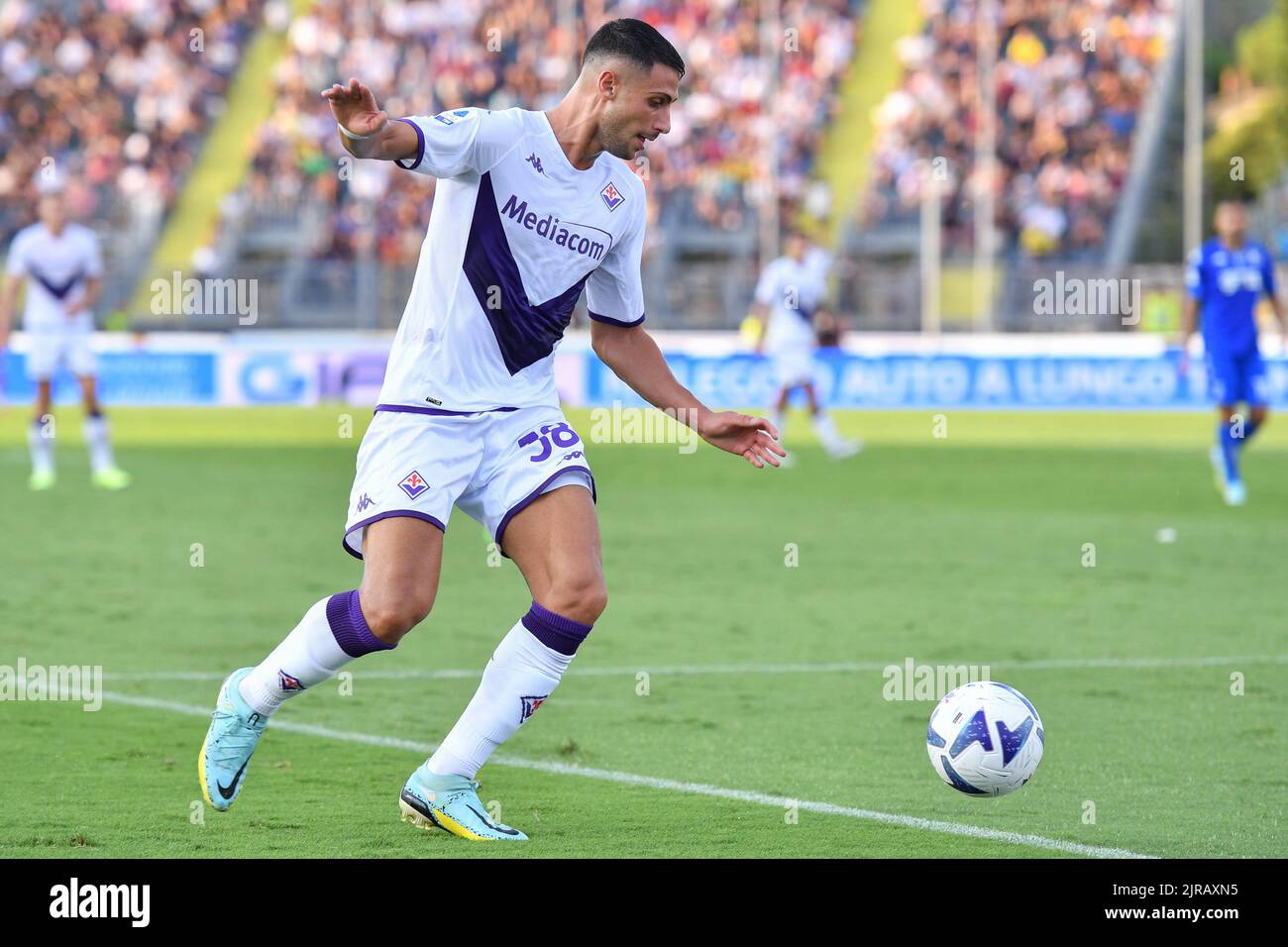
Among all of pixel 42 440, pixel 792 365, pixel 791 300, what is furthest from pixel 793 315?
pixel 42 440

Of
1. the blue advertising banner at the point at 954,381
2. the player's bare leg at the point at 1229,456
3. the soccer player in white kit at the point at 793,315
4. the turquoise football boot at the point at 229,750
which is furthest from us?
the blue advertising banner at the point at 954,381

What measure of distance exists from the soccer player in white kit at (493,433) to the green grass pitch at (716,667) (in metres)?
0.38

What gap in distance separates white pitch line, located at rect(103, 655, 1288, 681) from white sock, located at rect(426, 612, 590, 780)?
9.86 feet

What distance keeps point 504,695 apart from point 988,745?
4.77 feet

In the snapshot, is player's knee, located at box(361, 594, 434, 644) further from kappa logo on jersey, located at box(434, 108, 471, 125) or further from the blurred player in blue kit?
the blurred player in blue kit

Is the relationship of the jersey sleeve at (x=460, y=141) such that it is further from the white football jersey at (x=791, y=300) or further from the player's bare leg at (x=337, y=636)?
the white football jersey at (x=791, y=300)

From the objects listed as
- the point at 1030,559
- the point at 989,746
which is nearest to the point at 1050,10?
the point at 1030,559

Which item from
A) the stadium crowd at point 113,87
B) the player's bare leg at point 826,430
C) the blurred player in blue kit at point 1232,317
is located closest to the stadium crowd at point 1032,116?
the player's bare leg at point 826,430

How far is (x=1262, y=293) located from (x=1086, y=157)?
1772 centimetres

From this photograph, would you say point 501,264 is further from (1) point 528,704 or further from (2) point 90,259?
(2) point 90,259

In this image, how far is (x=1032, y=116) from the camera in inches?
1391

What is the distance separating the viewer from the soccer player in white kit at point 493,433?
5.63 meters

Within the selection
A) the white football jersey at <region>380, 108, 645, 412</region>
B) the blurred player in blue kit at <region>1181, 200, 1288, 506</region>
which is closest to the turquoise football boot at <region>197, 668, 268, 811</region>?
the white football jersey at <region>380, 108, 645, 412</region>

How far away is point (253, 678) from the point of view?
228 inches
